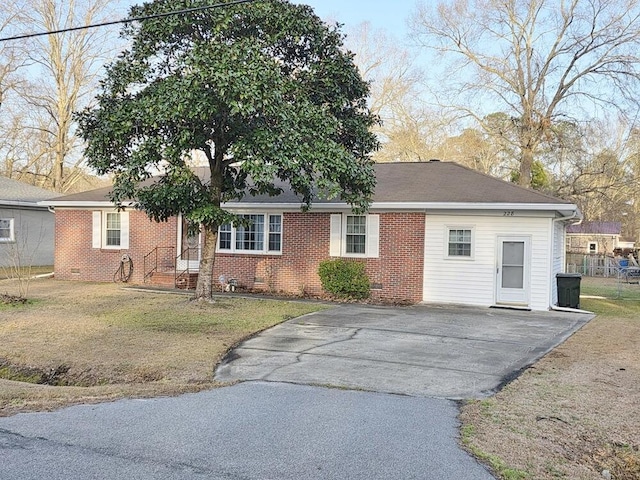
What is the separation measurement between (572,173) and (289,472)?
4031 cm

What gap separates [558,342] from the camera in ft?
34.4

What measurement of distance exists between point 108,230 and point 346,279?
876 centimetres

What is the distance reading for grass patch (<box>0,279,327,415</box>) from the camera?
6.96 meters

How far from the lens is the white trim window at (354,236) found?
16.4 meters

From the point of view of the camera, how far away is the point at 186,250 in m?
19.0

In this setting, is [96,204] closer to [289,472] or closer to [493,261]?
[493,261]

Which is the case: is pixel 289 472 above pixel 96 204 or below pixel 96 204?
below

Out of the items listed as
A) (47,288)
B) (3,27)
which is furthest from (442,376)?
(3,27)

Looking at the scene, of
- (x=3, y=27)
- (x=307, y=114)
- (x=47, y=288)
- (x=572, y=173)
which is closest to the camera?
(x=307, y=114)

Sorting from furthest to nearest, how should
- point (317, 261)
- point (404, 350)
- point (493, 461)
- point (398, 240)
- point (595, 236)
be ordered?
point (595, 236), point (317, 261), point (398, 240), point (404, 350), point (493, 461)

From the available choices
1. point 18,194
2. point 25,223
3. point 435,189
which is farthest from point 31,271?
point 435,189

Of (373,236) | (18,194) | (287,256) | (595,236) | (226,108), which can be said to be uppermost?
(226,108)

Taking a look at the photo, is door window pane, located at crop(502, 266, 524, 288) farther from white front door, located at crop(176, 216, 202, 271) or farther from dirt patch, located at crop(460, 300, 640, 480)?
white front door, located at crop(176, 216, 202, 271)

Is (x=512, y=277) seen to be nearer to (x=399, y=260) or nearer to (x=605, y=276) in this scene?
(x=399, y=260)
